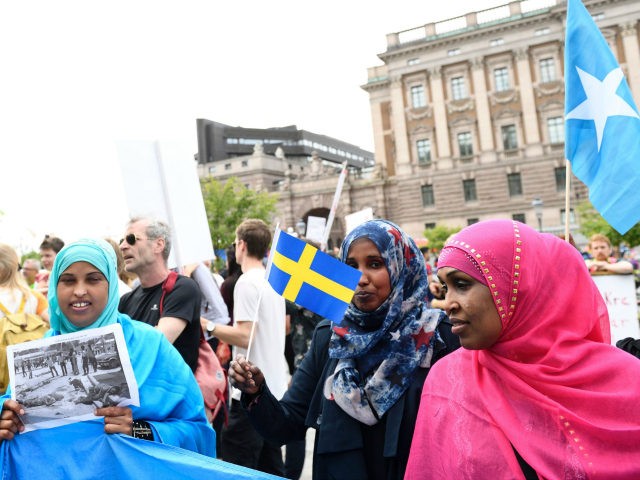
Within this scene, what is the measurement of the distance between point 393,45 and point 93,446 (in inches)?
1620

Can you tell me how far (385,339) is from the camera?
218 centimetres

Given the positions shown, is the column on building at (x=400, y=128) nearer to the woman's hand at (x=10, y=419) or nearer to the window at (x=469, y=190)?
the window at (x=469, y=190)

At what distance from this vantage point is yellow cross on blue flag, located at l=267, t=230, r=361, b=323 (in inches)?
86.0

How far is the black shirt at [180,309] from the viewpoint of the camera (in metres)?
3.09

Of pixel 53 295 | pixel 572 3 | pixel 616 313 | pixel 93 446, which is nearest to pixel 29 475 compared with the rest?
pixel 93 446

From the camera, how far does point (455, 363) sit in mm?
1949

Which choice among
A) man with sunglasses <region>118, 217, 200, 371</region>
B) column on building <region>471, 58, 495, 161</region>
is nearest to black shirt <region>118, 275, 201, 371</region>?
man with sunglasses <region>118, 217, 200, 371</region>

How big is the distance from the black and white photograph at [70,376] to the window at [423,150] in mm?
38325

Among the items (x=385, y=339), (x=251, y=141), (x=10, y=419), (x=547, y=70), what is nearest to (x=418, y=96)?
(x=547, y=70)

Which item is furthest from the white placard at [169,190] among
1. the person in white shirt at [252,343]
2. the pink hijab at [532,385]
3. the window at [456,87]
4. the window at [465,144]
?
the window at [456,87]

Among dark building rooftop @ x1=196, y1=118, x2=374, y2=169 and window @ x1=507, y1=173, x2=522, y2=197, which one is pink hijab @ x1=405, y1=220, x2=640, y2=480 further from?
dark building rooftop @ x1=196, y1=118, x2=374, y2=169

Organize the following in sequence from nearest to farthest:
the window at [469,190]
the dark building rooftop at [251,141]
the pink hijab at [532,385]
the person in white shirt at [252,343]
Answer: the pink hijab at [532,385], the person in white shirt at [252,343], the window at [469,190], the dark building rooftop at [251,141]

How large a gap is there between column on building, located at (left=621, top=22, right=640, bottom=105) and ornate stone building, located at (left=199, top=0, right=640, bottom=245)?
64 millimetres

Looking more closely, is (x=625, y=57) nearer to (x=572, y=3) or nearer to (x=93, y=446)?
(x=572, y=3)
